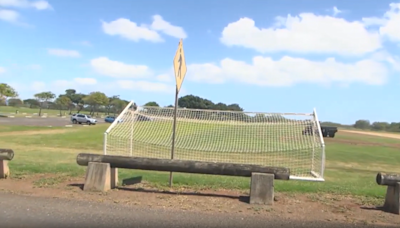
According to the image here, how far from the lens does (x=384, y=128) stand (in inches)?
4345

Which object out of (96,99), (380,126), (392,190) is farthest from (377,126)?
(392,190)

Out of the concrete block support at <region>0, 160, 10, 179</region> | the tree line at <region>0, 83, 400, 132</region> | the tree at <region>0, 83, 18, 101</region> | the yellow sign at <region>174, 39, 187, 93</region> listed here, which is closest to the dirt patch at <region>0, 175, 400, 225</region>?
the concrete block support at <region>0, 160, 10, 179</region>

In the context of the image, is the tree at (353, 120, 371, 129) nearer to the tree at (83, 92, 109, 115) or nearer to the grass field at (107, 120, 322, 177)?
the tree at (83, 92, 109, 115)

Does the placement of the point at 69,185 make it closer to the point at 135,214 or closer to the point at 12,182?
the point at 12,182

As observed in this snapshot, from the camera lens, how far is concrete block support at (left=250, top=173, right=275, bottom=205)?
664 cm

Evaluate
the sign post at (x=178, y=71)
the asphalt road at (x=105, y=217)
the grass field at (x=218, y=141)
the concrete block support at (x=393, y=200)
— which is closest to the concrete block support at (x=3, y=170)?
the asphalt road at (x=105, y=217)

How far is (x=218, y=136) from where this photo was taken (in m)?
14.3

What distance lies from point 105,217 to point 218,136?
9.20 meters

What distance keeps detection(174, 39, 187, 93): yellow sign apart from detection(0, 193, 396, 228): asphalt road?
2988mm

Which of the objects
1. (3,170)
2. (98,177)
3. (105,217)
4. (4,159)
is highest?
(4,159)

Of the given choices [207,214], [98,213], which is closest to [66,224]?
[98,213]

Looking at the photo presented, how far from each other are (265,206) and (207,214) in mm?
1224

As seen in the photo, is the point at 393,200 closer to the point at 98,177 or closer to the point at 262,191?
the point at 262,191

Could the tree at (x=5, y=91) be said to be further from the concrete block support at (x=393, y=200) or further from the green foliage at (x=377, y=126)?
the green foliage at (x=377, y=126)
